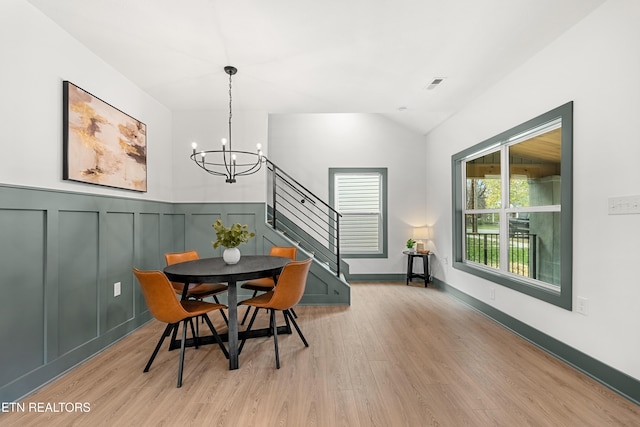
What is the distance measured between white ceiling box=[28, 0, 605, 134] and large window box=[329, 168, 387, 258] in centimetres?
228

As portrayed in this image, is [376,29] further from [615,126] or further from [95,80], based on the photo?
[95,80]

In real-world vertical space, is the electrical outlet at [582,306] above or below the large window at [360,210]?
below

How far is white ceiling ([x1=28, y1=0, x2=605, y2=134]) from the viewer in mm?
2186

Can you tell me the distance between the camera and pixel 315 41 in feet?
8.50

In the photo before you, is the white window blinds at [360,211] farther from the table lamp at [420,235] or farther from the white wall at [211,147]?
the white wall at [211,147]

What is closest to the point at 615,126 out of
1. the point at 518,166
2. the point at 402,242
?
the point at 518,166

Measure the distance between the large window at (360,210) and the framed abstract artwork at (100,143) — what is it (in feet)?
11.6

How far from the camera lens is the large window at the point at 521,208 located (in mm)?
2600

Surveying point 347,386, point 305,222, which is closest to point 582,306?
point 347,386

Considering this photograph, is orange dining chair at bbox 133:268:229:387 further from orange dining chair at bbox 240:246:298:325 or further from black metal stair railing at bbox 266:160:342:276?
black metal stair railing at bbox 266:160:342:276

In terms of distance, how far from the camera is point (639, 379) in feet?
6.40

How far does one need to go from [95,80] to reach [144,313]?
257 centimetres

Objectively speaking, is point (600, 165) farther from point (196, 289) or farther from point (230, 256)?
point (196, 289)

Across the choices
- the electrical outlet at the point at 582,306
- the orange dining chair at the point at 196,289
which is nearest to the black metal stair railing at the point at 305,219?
the orange dining chair at the point at 196,289
